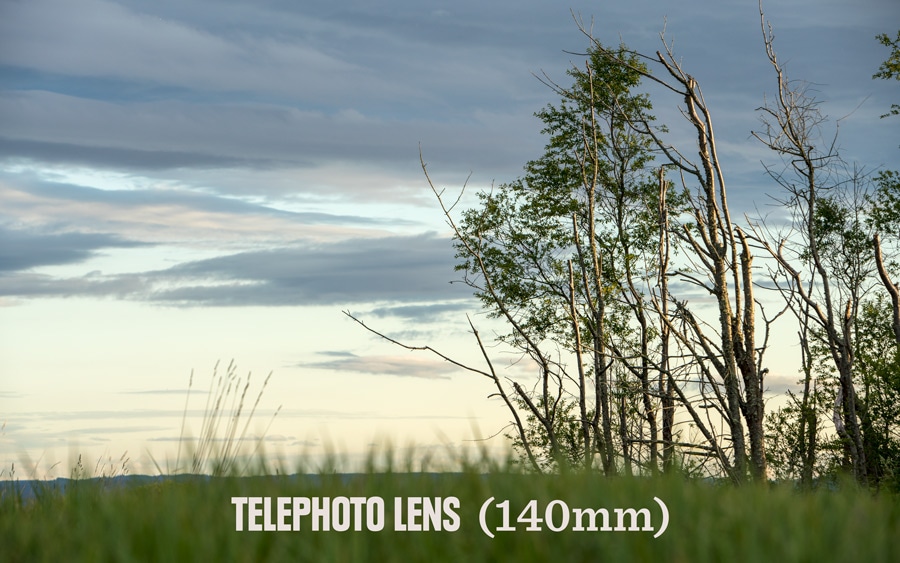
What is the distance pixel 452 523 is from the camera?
4.36 metres

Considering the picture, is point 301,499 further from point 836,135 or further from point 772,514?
point 836,135

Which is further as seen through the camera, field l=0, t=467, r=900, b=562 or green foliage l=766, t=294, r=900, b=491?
green foliage l=766, t=294, r=900, b=491

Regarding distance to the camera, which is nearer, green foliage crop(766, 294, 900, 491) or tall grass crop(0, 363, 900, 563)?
tall grass crop(0, 363, 900, 563)

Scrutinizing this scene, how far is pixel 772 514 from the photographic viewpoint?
4.53 metres

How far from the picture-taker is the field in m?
3.83

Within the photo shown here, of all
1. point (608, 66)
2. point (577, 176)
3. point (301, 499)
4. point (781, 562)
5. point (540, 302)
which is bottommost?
point (781, 562)

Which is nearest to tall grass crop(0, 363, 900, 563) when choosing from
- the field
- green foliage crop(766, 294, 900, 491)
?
the field

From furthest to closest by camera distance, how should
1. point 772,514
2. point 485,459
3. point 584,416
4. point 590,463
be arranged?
point 584,416 → point 590,463 → point 485,459 → point 772,514

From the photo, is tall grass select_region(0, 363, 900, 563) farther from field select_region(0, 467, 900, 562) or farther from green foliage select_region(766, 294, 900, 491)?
green foliage select_region(766, 294, 900, 491)

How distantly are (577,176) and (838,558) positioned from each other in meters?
21.4

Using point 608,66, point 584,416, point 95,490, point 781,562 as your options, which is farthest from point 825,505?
point 608,66

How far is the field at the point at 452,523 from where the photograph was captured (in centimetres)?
383

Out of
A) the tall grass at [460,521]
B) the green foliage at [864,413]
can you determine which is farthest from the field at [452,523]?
the green foliage at [864,413]

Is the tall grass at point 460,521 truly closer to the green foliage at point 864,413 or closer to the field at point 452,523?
the field at point 452,523
